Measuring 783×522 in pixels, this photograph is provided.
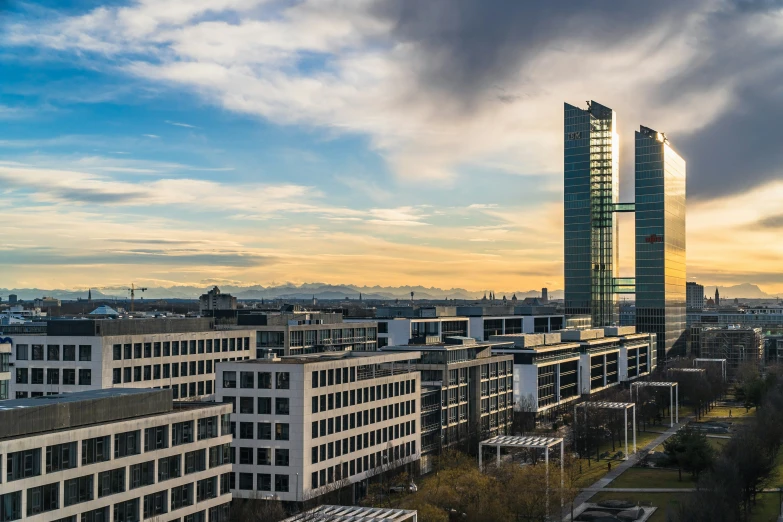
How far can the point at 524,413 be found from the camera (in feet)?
477

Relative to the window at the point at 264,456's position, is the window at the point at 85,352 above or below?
above

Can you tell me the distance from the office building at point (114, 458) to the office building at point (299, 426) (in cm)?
1529

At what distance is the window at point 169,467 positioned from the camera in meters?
68.0

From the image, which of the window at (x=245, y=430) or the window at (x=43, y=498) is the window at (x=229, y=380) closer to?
the window at (x=245, y=430)

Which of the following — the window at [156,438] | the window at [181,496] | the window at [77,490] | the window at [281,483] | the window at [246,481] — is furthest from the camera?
the window at [246,481]

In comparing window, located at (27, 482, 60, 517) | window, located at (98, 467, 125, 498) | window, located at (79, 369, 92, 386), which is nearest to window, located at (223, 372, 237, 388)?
window, located at (79, 369, 92, 386)

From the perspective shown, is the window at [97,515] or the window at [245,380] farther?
the window at [245,380]

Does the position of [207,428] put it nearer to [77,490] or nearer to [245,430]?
[77,490]

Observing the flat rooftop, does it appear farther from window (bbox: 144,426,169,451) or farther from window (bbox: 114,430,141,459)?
window (bbox: 144,426,169,451)

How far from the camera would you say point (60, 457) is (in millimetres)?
59531

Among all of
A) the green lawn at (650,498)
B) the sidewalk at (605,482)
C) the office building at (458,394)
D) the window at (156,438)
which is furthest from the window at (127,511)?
the green lawn at (650,498)

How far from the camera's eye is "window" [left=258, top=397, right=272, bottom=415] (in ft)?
302

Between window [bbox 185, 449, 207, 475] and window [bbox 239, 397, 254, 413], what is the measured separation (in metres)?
20.2

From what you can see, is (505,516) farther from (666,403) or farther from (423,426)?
(666,403)
